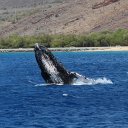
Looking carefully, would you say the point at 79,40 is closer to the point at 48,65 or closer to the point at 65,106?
the point at 48,65

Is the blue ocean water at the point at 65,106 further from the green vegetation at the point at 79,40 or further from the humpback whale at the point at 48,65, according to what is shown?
the green vegetation at the point at 79,40

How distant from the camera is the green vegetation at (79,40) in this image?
575 ft

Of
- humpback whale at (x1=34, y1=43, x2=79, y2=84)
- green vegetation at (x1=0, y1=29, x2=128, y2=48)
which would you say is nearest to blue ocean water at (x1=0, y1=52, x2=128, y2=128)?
humpback whale at (x1=34, y1=43, x2=79, y2=84)

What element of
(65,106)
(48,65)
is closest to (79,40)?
(48,65)

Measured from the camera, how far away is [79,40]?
17950 centimetres

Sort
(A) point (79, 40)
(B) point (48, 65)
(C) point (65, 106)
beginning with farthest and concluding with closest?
(A) point (79, 40), (B) point (48, 65), (C) point (65, 106)

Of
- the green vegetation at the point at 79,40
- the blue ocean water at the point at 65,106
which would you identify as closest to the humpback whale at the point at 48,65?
the blue ocean water at the point at 65,106

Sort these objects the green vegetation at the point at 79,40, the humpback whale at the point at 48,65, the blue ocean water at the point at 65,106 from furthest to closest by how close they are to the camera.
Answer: the green vegetation at the point at 79,40, the humpback whale at the point at 48,65, the blue ocean water at the point at 65,106

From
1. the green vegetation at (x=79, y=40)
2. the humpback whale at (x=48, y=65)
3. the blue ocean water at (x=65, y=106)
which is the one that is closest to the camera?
the blue ocean water at (x=65, y=106)

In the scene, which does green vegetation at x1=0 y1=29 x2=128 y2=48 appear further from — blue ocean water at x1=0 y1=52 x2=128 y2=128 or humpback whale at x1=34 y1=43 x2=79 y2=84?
humpback whale at x1=34 y1=43 x2=79 y2=84

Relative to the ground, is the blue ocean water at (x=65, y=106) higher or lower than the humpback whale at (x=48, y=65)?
lower

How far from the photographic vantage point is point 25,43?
625 feet

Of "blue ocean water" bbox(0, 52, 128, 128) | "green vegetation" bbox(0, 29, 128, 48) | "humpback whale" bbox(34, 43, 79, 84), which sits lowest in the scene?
"green vegetation" bbox(0, 29, 128, 48)

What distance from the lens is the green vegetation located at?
175 metres
